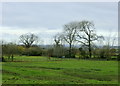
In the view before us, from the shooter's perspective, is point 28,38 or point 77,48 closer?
point 77,48

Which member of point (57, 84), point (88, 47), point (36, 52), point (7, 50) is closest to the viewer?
point (57, 84)

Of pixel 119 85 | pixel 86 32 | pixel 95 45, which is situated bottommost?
pixel 119 85

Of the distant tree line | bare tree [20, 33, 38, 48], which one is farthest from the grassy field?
bare tree [20, 33, 38, 48]

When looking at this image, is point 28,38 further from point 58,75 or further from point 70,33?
point 58,75

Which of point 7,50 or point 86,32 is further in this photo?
point 86,32

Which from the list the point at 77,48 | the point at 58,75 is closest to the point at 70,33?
the point at 77,48

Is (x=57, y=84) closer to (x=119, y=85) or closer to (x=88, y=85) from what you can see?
A: (x=88, y=85)

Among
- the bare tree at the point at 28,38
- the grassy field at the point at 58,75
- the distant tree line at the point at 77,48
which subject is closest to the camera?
the grassy field at the point at 58,75

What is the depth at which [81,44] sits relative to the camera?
55.1 meters

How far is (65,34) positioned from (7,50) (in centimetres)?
2368

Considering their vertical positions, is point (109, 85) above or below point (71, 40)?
below

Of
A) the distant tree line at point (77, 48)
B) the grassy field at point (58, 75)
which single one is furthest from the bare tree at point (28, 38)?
the grassy field at point (58, 75)

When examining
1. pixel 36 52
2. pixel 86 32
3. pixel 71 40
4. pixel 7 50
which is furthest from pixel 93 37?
pixel 7 50

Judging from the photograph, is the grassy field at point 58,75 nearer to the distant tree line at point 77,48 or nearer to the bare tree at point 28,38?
the distant tree line at point 77,48
